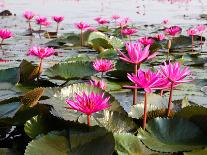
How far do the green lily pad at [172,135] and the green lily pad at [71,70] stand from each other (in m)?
1.27

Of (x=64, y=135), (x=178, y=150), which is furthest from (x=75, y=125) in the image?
(x=178, y=150)

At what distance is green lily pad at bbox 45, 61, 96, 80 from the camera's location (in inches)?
112

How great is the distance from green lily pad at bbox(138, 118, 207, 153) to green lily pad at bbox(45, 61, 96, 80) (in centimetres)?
127

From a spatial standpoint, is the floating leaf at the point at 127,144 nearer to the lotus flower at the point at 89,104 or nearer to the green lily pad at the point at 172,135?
the green lily pad at the point at 172,135

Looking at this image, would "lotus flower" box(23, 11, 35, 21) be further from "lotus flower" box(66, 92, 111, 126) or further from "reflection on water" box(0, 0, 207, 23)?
"lotus flower" box(66, 92, 111, 126)

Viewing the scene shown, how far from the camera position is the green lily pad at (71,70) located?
112 inches

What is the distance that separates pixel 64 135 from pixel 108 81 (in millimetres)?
1642

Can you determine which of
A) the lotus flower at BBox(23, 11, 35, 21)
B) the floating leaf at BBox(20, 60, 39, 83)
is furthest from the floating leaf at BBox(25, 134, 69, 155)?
the lotus flower at BBox(23, 11, 35, 21)

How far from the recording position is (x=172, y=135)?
1633 millimetres

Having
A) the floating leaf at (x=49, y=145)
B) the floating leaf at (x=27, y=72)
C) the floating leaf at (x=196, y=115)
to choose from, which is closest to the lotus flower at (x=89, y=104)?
the floating leaf at (x=49, y=145)

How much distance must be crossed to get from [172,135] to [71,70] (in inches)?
53.9

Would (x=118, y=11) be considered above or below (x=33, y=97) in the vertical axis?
above

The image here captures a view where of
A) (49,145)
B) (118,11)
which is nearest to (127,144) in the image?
(49,145)

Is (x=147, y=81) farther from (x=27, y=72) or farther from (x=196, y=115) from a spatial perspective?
(x=27, y=72)
